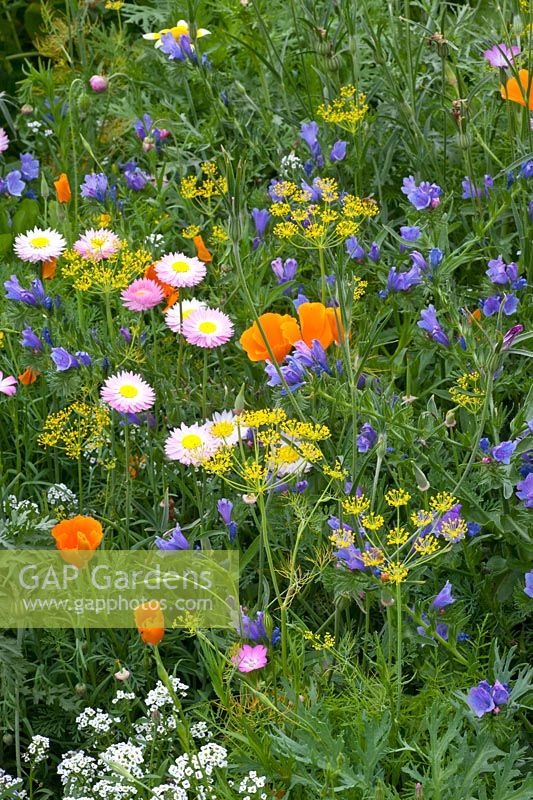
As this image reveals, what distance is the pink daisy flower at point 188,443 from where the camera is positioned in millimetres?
2148

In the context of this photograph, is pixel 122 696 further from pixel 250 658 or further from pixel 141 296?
pixel 141 296

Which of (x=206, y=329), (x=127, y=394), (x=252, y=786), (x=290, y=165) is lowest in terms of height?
(x=252, y=786)

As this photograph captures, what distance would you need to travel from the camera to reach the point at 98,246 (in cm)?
246

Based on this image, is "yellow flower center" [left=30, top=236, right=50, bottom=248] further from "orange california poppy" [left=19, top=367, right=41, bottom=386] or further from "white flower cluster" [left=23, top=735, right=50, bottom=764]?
"white flower cluster" [left=23, top=735, right=50, bottom=764]

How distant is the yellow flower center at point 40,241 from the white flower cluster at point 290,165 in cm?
68

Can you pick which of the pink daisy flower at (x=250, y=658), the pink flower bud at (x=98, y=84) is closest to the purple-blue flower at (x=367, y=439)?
the pink daisy flower at (x=250, y=658)

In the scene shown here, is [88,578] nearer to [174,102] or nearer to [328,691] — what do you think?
[328,691]

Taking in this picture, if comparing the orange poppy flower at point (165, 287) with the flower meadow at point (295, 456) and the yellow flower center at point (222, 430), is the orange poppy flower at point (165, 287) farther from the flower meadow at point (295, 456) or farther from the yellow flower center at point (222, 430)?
the yellow flower center at point (222, 430)

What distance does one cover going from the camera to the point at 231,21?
3791mm

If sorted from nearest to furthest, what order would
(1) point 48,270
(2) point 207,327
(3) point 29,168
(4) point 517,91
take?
(2) point 207,327 → (4) point 517,91 → (1) point 48,270 → (3) point 29,168

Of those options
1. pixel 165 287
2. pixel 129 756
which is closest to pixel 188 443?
pixel 165 287

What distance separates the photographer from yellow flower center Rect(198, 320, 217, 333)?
7.86 ft

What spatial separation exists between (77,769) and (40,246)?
45.8 inches

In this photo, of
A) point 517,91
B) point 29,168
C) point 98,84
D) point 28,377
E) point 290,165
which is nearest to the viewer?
point 28,377
